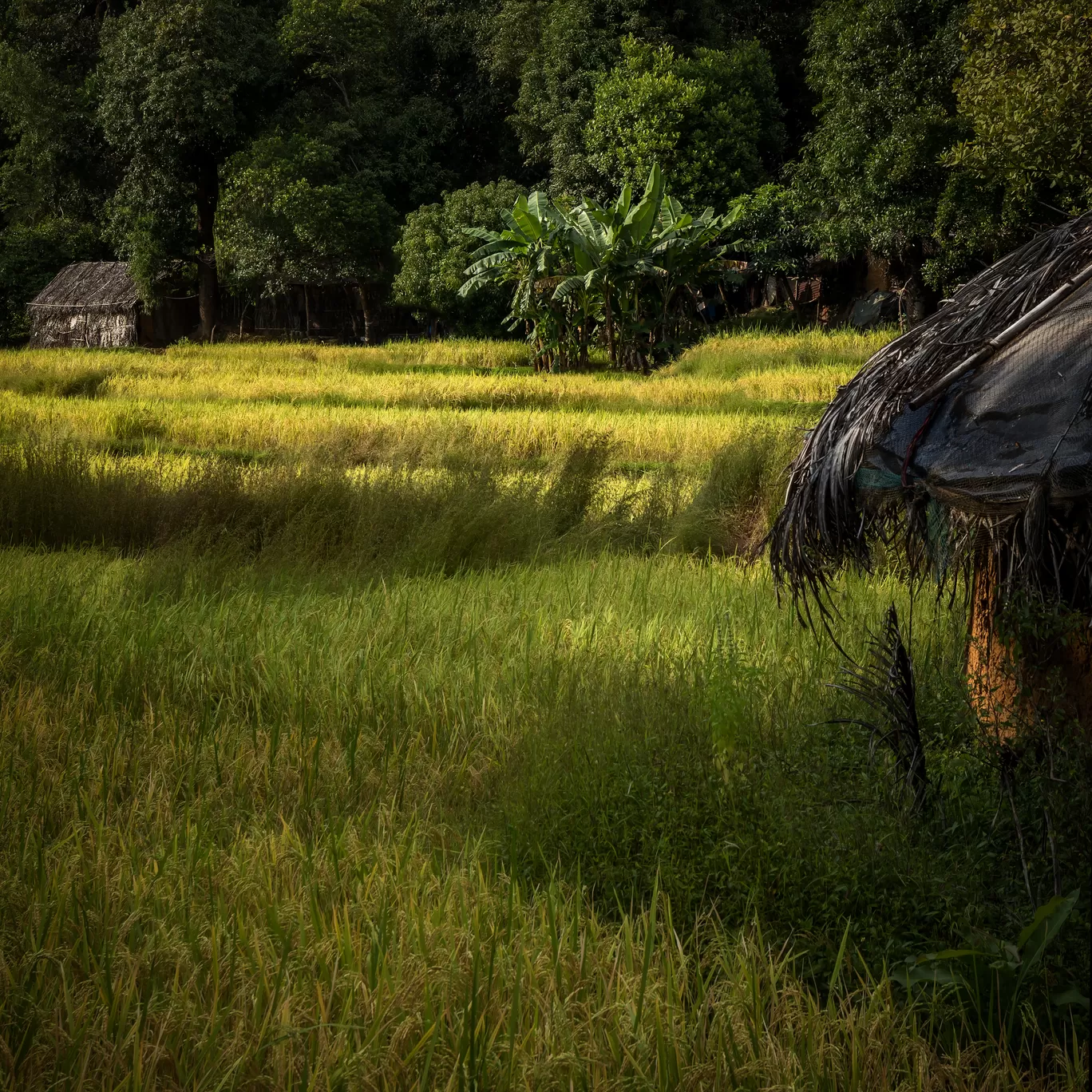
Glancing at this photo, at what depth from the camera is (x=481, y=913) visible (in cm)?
268

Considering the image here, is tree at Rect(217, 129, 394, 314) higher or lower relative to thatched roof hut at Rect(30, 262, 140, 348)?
higher

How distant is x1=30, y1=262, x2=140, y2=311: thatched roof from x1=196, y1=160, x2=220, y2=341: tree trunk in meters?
1.49

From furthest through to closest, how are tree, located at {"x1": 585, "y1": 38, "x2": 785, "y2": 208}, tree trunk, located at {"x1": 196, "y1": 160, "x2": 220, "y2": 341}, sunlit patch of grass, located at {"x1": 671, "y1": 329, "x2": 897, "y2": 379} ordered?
tree trunk, located at {"x1": 196, "y1": 160, "x2": 220, "y2": 341}
tree, located at {"x1": 585, "y1": 38, "x2": 785, "y2": 208}
sunlit patch of grass, located at {"x1": 671, "y1": 329, "x2": 897, "y2": 379}

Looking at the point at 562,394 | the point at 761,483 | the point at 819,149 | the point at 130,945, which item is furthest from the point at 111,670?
the point at 819,149

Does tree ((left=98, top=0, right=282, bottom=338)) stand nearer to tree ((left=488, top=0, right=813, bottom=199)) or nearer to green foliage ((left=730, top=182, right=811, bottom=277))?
tree ((left=488, top=0, right=813, bottom=199))

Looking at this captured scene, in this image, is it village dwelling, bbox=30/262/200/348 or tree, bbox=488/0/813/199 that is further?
village dwelling, bbox=30/262/200/348

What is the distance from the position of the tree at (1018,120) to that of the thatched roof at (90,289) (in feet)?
58.4

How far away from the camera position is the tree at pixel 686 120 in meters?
24.0

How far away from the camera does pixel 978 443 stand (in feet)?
9.29

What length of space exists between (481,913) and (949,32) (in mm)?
20621

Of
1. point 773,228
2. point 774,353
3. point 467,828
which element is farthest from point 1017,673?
point 773,228

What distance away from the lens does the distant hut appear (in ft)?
8.90

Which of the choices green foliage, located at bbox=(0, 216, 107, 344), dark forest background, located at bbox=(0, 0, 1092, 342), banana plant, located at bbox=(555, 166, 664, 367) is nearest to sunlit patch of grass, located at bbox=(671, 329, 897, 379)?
banana plant, located at bbox=(555, 166, 664, 367)

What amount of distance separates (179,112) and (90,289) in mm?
5344
